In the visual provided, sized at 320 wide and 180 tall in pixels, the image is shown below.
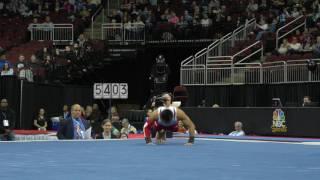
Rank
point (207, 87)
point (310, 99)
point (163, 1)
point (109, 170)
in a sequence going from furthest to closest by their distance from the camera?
point (163, 1), point (207, 87), point (310, 99), point (109, 170)

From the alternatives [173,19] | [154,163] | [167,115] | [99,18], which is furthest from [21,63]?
[154,163]

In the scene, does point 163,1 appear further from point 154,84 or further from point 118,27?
point 154,84

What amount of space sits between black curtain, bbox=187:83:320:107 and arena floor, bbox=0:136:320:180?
9.98 metres

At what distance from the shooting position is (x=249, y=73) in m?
23.9

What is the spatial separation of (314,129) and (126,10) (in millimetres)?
15561

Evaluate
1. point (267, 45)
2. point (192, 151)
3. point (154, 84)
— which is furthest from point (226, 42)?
point (192, 151)

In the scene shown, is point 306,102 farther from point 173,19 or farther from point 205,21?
point 173,19

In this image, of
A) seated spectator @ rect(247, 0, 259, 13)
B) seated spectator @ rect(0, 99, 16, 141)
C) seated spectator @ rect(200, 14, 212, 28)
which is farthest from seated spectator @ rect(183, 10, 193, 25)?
seated spectator @ rect(0, 99, 16, 141)

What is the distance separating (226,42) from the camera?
1066 inches

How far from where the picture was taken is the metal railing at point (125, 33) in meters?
30.6

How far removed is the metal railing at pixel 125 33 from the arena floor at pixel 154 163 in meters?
17.7

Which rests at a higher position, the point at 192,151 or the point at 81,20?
the point at 81,20

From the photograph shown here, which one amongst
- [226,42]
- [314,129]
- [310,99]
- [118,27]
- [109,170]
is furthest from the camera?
[118,27]

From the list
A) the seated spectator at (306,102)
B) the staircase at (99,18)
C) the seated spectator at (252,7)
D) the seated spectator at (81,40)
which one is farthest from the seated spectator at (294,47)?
the staircase at (99,18)
